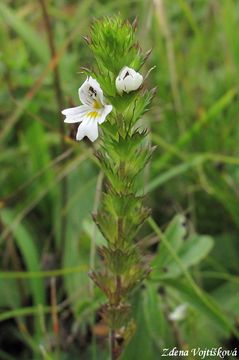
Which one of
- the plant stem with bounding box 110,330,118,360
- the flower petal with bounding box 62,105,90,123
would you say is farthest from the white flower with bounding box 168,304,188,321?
the flower petal with bounding box 62,105,90,123

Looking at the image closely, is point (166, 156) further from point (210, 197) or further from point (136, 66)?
point (136, 66)

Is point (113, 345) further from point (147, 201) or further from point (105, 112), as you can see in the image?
point (147, 201)

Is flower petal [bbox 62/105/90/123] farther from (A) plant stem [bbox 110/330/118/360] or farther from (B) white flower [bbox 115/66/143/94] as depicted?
(A) plant stem [bbox 110/330/118/360]

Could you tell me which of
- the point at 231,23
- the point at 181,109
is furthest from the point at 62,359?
the point at 231,23

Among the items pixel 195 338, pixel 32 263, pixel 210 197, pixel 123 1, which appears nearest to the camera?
pixel 195 338

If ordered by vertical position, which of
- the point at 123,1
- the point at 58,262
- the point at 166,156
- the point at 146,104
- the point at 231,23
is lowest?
the point at 146,104

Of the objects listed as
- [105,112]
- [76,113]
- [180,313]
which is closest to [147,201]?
[180,313]

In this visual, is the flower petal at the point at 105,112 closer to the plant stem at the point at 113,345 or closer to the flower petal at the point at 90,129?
the flower petal at the point at 90,129
